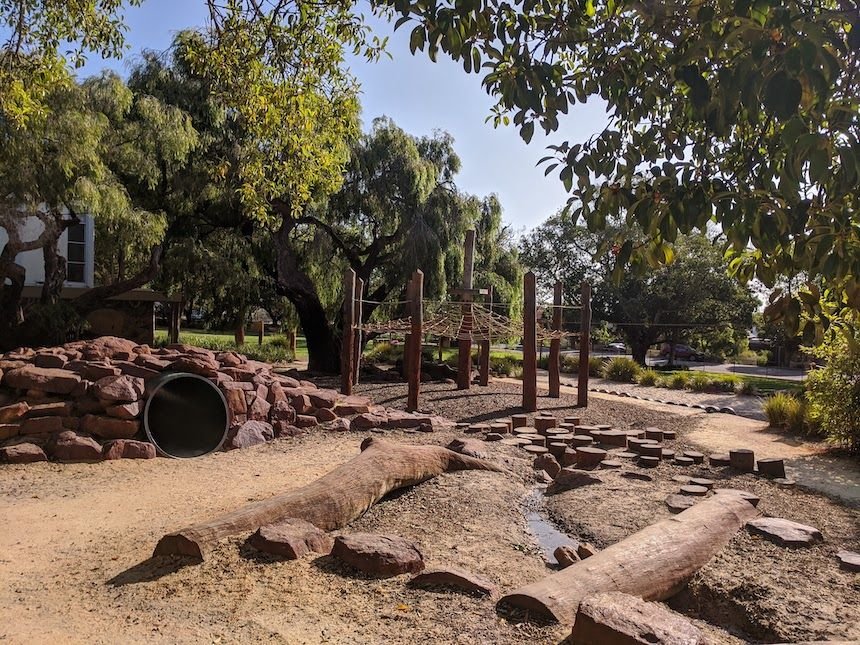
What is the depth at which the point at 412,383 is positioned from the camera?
10844 millimetres

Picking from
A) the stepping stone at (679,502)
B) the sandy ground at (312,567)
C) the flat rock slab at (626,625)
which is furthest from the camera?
the stepping stone at (679,502)

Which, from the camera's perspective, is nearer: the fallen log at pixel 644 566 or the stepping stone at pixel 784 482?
the fallen log at pixel 644 566

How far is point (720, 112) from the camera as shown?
1.97 metres

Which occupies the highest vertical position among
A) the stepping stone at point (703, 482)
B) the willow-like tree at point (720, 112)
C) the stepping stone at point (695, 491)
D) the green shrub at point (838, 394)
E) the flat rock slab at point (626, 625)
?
the willow-like tree at point (720, 112)

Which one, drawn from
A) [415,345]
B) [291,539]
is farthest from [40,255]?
[291,539]

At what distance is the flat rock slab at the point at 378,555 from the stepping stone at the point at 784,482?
173 inches

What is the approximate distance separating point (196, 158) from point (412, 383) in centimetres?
623

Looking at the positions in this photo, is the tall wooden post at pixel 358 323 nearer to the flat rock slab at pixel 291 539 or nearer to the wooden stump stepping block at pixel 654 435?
the wooden stump stepping block at pixel 654 435

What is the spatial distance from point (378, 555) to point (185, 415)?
4794 millimetres

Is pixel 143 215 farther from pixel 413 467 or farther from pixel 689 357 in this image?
pixel 689 357

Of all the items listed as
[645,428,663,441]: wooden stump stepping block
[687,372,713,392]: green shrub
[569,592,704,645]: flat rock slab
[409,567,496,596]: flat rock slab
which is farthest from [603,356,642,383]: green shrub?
[569,592,704,645]: flat rock slab

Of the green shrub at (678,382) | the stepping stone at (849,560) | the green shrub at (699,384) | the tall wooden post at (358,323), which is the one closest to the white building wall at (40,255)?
the tall wooden post at (358,323)

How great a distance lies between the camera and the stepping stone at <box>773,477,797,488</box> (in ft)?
20.8

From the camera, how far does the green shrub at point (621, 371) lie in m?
19.0
